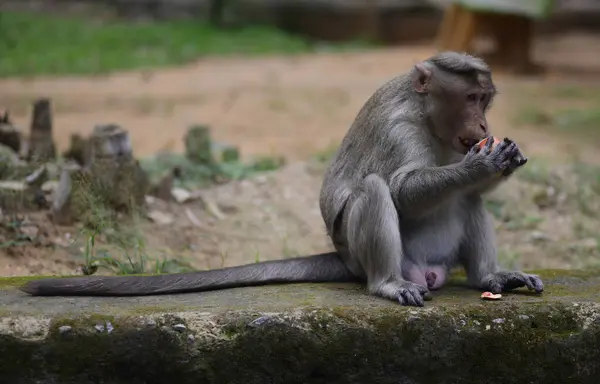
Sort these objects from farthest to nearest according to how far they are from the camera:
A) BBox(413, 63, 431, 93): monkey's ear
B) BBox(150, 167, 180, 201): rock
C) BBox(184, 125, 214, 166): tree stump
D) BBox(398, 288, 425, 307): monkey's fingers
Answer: BBox(184, 125, 214, 166): tree stump → BBox(150, 167, 180, 201): rock → BBox(413, 63, 431, 93): monkey's ear → BBox(398, 288, 425, 307): monkey's fingers

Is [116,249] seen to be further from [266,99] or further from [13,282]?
[266,99]

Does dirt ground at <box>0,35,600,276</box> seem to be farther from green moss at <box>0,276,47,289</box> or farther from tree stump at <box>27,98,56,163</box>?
tree stump at <box>27,98,56,163</box>

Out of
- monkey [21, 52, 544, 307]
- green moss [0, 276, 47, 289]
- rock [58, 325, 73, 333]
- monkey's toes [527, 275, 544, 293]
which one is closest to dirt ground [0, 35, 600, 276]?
green moss [0, 276, 47, 289]

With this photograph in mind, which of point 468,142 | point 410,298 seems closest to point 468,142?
point 468,142

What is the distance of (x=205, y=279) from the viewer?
4824 mm

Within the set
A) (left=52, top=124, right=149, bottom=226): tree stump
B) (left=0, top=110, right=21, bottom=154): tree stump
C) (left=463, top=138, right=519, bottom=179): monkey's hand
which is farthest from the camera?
(left=0, top=110, right=21, bottom=154): tree stump

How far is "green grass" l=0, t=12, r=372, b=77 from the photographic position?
16.5 meters

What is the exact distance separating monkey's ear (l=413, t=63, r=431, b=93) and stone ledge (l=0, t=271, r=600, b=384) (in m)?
1.19

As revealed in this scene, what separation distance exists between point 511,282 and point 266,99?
909cm

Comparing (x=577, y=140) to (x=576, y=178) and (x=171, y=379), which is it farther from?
(x=171, y=379)

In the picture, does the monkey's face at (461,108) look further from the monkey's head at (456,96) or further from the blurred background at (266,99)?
→ the blurred background at (266,99)

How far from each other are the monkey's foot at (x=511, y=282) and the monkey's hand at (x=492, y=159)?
622mm

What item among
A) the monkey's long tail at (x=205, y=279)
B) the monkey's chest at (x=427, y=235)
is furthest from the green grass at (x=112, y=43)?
the monkey's chest at (x=427, y=235)

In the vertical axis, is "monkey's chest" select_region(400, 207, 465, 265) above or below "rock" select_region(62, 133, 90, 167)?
above
